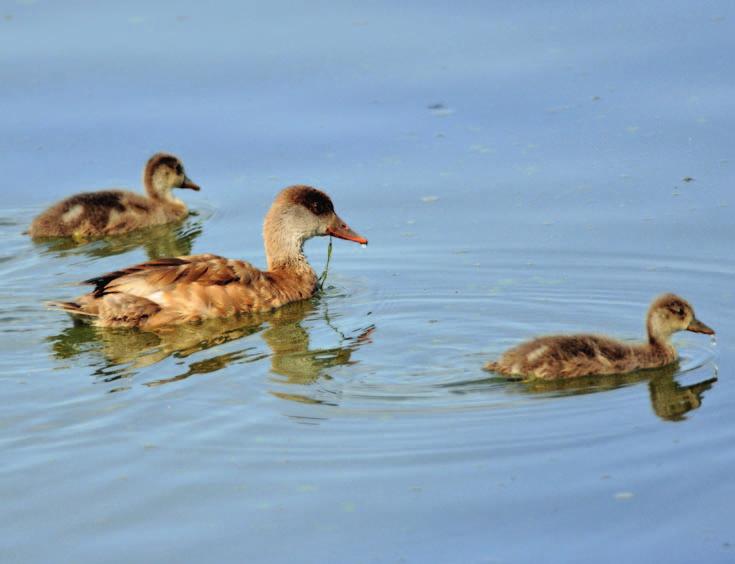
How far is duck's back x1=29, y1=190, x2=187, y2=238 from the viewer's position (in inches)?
504

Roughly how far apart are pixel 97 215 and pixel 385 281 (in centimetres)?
306

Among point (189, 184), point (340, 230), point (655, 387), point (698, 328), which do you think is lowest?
point (655, 387)

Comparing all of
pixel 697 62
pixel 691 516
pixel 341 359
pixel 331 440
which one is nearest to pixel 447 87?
pixel 697 62

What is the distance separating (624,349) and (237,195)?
5.27 metres

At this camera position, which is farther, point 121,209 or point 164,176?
point 164,176

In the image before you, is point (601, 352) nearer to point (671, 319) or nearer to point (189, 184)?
point (671, 319)

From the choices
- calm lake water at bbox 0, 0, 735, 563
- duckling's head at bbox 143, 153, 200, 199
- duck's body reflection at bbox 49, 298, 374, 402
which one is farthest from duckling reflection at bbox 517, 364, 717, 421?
duckling's head at bbox 143, 153, 200, 199

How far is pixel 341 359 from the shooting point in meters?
9.66

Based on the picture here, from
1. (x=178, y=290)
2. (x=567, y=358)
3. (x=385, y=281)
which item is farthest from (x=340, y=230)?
(x=567, y=358)

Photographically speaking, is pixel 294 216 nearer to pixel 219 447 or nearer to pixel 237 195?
pixel 237 195

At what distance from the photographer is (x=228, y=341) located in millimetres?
10383

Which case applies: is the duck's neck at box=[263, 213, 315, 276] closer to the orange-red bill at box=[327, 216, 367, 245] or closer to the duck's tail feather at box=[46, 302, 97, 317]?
the orange-red bill at box=[327, 216, 367, 245]

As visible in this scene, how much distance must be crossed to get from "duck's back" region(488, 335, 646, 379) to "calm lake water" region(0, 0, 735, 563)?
0.37 ft

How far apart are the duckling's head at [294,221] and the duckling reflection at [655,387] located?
10.7 ft
